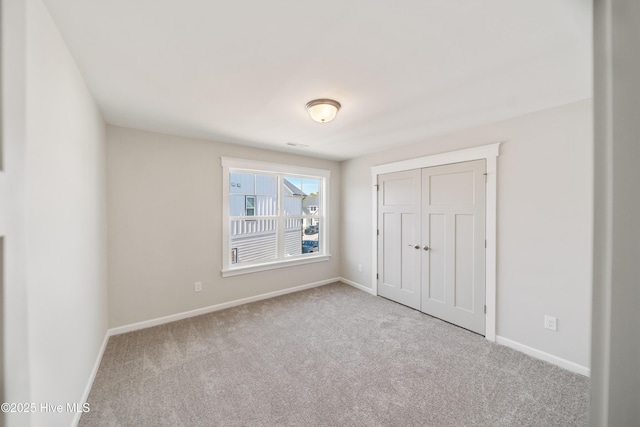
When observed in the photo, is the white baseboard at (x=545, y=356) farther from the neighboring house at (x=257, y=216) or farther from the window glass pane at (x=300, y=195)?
the window glass pane at (x=300, y=195)

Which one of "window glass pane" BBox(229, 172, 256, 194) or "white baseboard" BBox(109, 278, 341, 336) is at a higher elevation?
"window glass pane" BBox(229, 172, 256, 194)

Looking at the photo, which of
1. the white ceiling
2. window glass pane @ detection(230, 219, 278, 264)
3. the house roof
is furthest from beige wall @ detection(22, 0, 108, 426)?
the house roof

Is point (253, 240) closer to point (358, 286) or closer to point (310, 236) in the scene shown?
point (310, 236)

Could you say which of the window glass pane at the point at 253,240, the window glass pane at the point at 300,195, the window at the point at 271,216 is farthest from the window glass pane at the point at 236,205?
the window glass pane at the point at 300,195

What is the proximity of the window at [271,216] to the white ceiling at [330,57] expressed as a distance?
4.18 ft

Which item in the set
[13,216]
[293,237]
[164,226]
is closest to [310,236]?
[293,237]

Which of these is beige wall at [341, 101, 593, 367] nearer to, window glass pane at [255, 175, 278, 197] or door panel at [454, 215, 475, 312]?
door panel at [454, 215, 475, 312]

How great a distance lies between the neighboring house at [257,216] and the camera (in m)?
3.77

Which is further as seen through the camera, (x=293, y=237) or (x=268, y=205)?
(x=293, y=237)

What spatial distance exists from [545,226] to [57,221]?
12.2 feet

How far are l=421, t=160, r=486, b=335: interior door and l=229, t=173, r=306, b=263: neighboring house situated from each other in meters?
2.13

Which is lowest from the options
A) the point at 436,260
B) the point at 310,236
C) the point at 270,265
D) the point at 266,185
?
the point at 270,265

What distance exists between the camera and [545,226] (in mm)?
2381

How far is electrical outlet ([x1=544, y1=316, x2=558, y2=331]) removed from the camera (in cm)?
232
